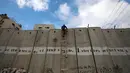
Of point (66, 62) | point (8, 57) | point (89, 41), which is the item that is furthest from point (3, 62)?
point (89, 41)

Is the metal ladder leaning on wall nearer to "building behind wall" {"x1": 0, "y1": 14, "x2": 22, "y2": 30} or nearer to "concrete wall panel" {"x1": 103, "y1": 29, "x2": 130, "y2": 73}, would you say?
"concrete wall panel" {"x1": 103, "y1": 29, "x2": 130, "y2": 73}

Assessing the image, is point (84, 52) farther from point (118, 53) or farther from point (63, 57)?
A: point (118, 53)

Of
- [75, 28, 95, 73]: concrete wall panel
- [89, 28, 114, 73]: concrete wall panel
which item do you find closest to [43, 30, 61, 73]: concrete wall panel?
[75, 28, 95, 73]: concrete wall panel

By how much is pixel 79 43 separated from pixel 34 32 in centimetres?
499

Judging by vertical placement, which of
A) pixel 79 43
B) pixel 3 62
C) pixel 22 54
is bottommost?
pixel 3 62

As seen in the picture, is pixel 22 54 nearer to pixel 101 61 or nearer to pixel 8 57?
pixel 8 57

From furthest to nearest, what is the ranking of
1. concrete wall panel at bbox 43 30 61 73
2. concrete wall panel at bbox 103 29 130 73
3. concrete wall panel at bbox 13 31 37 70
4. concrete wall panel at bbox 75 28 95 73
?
concrete wall panel at bbox 13 31 37 70 < concrete wall panel at bbox 43 30 61 73 < concrete wall panel at bbox 75 28 95 73 < concrete wall panel at bbox 103 29 130 73

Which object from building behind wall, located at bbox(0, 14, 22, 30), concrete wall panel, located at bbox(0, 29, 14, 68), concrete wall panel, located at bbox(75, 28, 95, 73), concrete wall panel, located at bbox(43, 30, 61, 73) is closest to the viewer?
concrete wall panel, located at bbox(75, 28, 95, 73)

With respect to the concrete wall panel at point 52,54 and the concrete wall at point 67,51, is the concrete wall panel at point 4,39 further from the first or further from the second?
the concrete wall panel at point 52,54

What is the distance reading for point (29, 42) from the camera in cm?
1246

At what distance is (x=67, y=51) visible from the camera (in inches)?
458

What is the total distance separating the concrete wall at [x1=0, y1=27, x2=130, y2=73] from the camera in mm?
10633

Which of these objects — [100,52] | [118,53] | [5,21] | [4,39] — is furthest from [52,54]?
[5,21]

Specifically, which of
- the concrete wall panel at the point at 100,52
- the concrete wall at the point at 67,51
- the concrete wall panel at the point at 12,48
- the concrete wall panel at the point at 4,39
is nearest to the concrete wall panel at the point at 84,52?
the concrete wall at the point at 67,51
